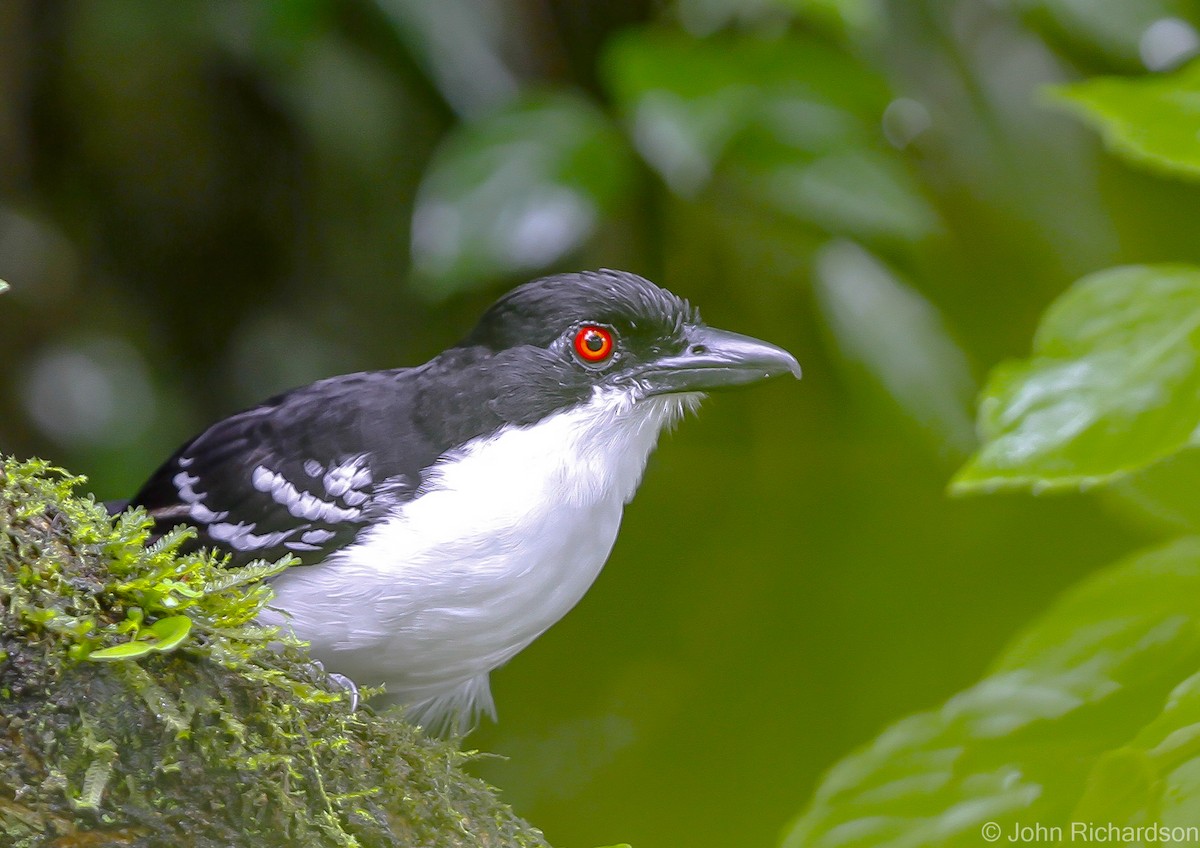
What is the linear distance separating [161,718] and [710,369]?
105cm

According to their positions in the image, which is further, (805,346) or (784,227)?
(805,346)

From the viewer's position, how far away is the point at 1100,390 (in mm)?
1143

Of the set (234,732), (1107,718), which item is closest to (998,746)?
(1107,718)

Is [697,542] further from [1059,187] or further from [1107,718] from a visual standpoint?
[1107,718]

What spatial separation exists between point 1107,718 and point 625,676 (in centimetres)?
241

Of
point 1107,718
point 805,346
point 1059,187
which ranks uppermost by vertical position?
point 1059,187

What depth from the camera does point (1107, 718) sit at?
3.88 feet

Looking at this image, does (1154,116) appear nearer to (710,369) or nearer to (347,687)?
(710,369)

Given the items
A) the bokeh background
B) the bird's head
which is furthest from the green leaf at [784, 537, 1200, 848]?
the bokeh background

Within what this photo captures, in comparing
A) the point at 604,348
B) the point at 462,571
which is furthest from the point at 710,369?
the point at 462,571

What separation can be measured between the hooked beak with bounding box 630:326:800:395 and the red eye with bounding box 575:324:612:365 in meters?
0.07

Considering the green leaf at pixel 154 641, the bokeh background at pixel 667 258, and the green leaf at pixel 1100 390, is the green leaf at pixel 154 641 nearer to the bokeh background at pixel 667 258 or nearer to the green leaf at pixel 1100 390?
the green leaf at pixel 1100 390

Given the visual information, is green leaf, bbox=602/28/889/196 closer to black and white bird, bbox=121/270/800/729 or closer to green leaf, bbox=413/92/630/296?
green leaf, bbox=413/92/630/296

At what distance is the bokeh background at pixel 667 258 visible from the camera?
2.43 meters
